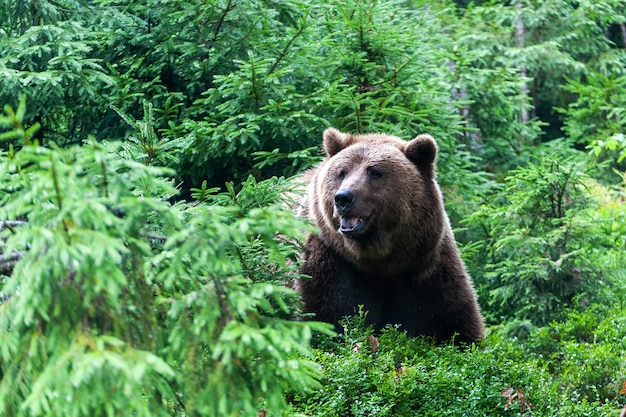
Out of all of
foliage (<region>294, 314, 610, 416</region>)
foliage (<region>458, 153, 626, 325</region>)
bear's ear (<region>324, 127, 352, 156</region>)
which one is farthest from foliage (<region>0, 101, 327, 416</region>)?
foliage (<region>458, 153, 626, 325</region>)

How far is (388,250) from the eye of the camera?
689cm

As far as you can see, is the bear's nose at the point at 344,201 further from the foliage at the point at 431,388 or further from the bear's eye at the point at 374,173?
the foliage at the point at 431,388

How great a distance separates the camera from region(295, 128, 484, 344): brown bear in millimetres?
6816

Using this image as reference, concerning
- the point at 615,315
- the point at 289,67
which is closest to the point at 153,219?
the point at 289,67

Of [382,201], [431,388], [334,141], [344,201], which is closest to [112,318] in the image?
[431,388]

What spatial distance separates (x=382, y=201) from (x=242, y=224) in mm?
3711

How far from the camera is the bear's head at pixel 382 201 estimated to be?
265 inches

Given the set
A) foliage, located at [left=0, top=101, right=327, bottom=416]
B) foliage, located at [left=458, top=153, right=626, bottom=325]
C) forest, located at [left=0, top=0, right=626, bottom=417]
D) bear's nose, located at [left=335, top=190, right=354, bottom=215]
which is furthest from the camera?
foliage, located at [left=458, top=153, right=626, bottom=325]

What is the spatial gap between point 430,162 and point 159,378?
4.35 meters

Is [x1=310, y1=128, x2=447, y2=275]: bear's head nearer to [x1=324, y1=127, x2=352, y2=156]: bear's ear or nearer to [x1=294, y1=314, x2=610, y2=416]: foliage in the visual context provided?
[x1=324, y1=127, x2=352, y2=156]: bear's ear

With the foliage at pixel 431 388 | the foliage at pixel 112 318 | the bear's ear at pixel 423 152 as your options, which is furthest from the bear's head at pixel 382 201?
the foliage at pixel 112 318

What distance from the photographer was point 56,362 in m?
2.92

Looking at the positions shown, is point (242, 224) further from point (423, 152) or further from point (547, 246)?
point (547, 246)

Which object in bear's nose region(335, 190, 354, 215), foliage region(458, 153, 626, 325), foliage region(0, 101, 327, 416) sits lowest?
foliage region(458, 153, 626, 325)
